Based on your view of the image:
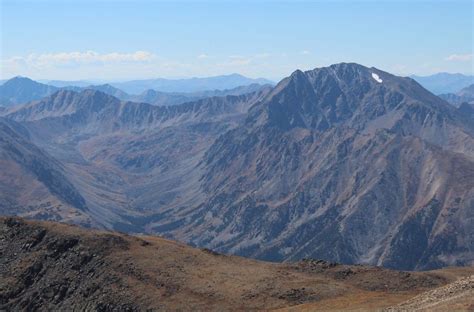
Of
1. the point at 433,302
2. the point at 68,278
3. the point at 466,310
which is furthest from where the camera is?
the point at 68,278

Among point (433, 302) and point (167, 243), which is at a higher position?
point (433, 302)

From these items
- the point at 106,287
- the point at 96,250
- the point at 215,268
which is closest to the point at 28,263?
the point at 96,250

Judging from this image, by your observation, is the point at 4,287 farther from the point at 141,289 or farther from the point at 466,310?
the point at 466,310

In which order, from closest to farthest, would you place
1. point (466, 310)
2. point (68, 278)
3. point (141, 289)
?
point (466, 310) < point (141, 289) < point (68, 278)

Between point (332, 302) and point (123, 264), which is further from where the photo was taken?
point (123, 264)

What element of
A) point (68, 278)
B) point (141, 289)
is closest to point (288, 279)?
point (141, 289)

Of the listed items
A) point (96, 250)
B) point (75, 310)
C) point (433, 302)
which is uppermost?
point (433, 302)
